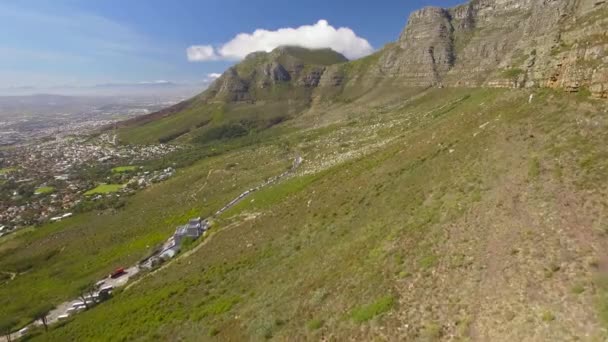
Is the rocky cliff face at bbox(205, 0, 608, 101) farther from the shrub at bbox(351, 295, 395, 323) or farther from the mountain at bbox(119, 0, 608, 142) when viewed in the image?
the shrub at bbox(351, 295, 395, 323)

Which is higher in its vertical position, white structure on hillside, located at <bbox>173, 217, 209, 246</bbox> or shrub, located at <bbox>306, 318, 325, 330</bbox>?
shrub, located at <bbox>306, 318, 325, 330</bbox>

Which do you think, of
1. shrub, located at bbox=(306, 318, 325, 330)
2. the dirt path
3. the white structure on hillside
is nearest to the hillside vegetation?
shrub, located at bbox=(306, 318, 325, 330)

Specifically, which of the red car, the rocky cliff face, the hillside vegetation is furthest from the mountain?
the red car

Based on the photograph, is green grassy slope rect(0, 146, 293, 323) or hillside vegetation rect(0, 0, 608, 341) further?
green grassy slope rect(0, 146, 293, 323)

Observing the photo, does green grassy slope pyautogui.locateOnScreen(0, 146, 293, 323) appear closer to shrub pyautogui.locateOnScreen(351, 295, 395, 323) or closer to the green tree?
the green tree

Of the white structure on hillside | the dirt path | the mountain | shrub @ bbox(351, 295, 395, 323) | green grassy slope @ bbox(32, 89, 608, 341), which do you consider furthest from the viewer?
the white structure on hillside

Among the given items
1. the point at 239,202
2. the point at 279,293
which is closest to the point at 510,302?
the point at 279,293

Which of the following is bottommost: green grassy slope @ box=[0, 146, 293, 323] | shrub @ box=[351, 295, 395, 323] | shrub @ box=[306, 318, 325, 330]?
green grassy slope @ box=[0, 146, 293, 323]

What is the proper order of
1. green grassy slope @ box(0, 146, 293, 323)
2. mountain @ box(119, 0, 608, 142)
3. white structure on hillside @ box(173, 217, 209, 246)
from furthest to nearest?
green grassy slope @ box(0, 146, 293, 323)
white structure on hillside @ box(173, 217, 209, 246)
mountain @ box(119, 0, 608, 142)
